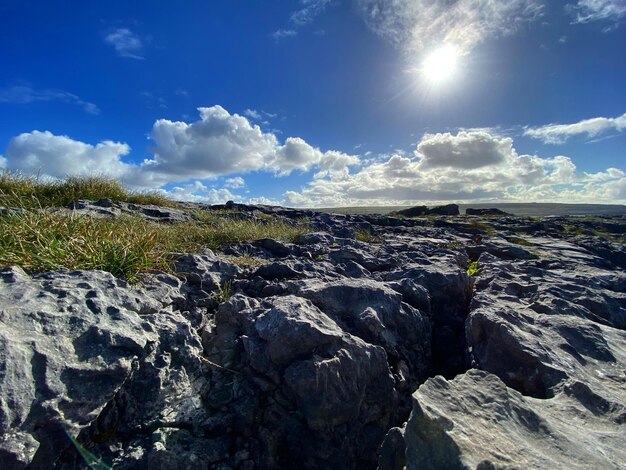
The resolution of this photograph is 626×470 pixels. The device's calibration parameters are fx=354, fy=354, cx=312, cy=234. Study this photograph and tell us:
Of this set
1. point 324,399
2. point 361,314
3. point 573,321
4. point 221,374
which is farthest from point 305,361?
point 573,321

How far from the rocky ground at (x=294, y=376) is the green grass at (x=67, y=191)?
6.47 m

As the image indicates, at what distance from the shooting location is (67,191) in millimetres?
11109

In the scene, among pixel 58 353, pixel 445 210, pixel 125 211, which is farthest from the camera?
pixel 445 210

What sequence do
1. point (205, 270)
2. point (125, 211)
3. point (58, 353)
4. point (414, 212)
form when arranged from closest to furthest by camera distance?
point (58, 353) → point (205, 270) → point (125, 211) → point (414, 212)

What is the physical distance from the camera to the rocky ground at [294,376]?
7.92 feet

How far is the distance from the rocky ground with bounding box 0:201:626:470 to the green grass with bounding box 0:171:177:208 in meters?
6.47

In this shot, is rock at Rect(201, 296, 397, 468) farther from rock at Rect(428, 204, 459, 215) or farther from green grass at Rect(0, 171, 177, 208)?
rock at Rect(428, 204, 459, 215)

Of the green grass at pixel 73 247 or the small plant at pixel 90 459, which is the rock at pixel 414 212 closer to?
the green grass at pixel 73 247

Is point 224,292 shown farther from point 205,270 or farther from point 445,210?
point 445,210

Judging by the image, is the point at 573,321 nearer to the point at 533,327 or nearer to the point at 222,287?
the point at 533,327

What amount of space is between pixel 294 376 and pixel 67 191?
1115cm

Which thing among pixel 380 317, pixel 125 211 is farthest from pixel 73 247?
pixel 125 211

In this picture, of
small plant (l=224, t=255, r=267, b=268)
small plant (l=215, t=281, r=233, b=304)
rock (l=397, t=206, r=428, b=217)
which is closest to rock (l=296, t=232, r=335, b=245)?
small plant (l=224, t=255, r=267, b=268)

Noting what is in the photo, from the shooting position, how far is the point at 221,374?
3504 mm
